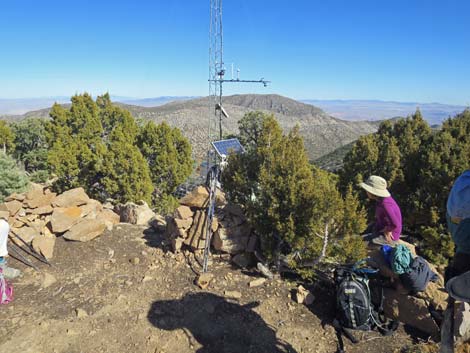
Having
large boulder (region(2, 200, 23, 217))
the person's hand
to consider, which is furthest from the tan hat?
large boulder (region(2, 200, 23, 217))

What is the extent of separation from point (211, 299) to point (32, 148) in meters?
35.2

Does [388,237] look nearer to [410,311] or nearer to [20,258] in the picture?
[410,311]

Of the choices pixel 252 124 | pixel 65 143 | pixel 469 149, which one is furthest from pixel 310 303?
pixel 252 124

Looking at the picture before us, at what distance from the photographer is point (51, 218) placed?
8.42 metres

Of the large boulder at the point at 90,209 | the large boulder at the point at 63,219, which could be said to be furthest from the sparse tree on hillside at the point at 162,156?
the large boulder at the point at 63,219

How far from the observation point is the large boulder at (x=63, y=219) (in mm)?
8258

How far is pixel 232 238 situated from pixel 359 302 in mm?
3236

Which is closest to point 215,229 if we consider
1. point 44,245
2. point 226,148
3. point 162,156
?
point 226,148

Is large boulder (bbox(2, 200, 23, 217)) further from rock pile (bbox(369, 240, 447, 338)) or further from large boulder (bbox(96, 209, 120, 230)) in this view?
rock pile (bbox(369, 240, 447, 338))

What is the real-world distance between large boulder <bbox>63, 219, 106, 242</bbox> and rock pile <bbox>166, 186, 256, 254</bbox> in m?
2.07

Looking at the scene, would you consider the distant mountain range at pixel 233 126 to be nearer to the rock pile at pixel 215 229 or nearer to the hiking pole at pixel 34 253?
the rock pile at pixel 215 229

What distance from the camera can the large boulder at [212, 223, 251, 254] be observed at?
730 centimetres

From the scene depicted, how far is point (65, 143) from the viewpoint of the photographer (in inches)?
890

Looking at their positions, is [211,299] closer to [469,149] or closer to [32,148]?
[469,149]
